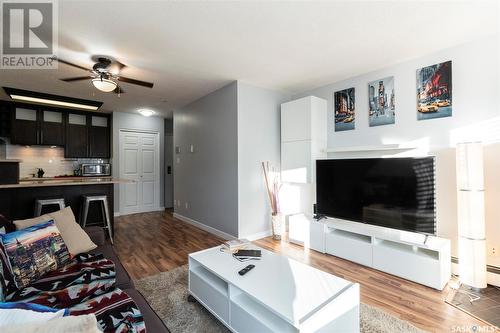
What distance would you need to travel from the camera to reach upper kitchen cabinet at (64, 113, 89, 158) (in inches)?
206

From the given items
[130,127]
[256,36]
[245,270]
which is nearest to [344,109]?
[256,36]

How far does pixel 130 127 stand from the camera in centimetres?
573

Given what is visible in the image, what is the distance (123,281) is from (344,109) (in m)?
3.48

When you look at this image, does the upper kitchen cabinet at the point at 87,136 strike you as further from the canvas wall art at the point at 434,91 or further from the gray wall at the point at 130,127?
the canvas wall art at the point at 434,91

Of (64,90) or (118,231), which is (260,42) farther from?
(118,231)

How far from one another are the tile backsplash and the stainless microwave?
438 mm

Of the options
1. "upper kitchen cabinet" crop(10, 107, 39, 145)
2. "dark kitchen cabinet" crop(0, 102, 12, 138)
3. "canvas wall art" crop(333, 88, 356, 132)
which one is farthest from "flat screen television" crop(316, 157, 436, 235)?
"dark kitchen cabinet" crop(0, 102, 12, 138)

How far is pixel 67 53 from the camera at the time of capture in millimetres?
2707

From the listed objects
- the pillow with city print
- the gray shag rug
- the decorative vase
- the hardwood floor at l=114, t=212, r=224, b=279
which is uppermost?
the pillow with city print

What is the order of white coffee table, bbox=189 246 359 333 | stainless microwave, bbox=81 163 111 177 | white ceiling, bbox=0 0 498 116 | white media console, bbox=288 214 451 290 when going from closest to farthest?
A: white coffee table, bbox=189 246 359 333 → white ceiling, bbox=0 0 498 116 → white media console, bbox=288 214 451 290 → stainless microwave, bbox=81 163 111 177

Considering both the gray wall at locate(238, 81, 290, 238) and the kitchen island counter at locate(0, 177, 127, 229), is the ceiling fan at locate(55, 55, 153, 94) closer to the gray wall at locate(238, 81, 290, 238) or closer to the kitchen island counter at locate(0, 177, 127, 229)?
the kitchen island counter at locate(0, 177, 127, 229)

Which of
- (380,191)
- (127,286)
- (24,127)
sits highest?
(24,127)

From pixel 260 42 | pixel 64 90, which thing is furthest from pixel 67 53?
pixel 260 42

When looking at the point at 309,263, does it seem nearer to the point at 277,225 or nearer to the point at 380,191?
the point at 277,225
